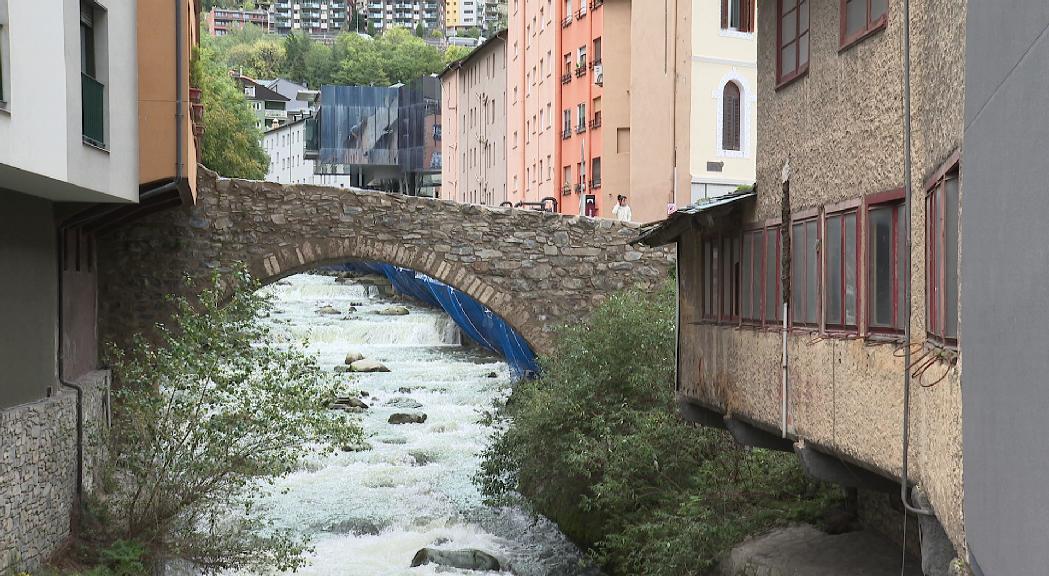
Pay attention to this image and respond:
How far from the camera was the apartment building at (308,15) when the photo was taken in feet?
615

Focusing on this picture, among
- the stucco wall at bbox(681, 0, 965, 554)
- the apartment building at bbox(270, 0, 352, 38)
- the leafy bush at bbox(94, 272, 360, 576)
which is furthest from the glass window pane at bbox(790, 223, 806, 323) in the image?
the apartment building at bbox(270, 0, 352, 38)

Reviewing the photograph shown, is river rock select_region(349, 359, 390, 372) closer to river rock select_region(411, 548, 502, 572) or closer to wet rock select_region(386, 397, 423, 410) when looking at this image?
wet rock select_region(386, 397, 423, 410)

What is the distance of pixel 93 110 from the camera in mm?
11188

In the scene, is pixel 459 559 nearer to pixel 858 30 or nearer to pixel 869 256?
pixel 869 256

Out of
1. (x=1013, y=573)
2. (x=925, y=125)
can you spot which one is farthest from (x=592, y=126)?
(x=1013, y=573)

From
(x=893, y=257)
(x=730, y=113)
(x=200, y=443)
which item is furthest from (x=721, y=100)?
(x=893, y=257)

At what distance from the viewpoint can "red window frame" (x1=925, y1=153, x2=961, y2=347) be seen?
201 inches

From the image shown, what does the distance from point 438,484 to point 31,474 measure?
8.25 meters

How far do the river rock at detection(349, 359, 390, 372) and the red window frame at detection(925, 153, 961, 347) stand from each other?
2428 cm

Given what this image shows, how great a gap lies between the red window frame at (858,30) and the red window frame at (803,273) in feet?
3.46

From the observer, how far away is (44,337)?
40.4 feet

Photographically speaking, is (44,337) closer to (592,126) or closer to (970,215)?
(970,215)

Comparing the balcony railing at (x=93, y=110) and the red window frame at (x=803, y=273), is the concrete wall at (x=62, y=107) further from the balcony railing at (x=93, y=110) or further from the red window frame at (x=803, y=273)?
the red window frame at (x=803, y=273)

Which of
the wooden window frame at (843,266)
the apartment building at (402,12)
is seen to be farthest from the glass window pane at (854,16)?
the apartment building at (402,12)
